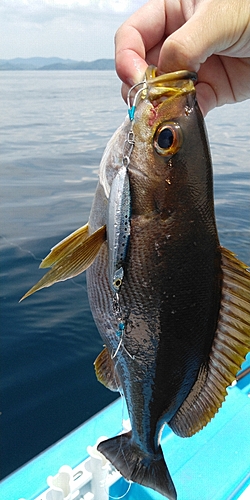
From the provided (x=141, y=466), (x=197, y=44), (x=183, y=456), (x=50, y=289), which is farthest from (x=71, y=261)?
(x=50, y=289)

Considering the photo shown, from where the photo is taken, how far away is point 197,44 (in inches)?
61.1

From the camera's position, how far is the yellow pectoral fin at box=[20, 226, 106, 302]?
140 centimetres

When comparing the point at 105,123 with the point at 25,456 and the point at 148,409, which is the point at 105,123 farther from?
the point at 148,409

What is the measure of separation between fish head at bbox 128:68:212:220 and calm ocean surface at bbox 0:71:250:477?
10.3 feet

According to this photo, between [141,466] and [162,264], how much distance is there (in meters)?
0.95

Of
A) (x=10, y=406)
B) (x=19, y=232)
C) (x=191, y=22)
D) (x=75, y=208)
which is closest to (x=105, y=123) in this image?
(x=75, y=208)

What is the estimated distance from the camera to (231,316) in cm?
159

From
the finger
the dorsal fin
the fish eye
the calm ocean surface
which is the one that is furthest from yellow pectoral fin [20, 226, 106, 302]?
the calm ocean surface

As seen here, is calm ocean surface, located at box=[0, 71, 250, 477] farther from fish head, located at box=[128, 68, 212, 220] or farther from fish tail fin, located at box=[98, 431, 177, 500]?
fish head, located at box=[128, 68, 212, 220]

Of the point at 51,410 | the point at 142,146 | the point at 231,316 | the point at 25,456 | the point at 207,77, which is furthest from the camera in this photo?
the point at 51,410

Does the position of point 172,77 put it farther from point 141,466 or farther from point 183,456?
point 183,456

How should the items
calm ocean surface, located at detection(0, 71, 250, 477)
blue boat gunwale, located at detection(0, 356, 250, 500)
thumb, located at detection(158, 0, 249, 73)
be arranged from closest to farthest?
thumb, located at detection(158, 0, 249, 73)
blue boat gunwale, located at detection(0, 356, 250, 500)
calm ocean surface, located at detection(0, 71, 250, 477)

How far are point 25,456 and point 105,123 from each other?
63.3 ft

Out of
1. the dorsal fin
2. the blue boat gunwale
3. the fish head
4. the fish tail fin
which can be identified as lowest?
the blue boat gunwale
